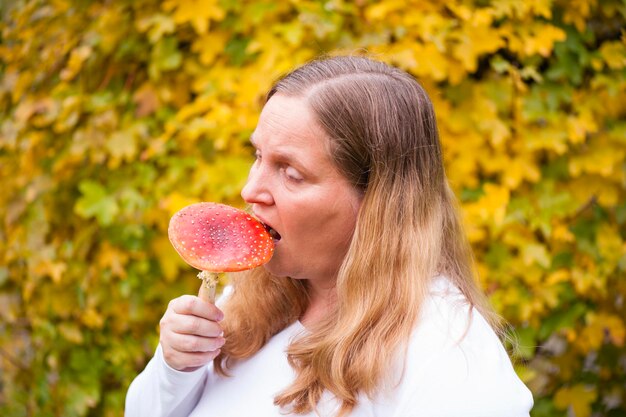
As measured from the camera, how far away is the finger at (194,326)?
1.42 metres

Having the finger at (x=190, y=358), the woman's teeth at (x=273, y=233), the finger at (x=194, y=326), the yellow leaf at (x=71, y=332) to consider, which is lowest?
the yellow leaf at (x=71, y=332)

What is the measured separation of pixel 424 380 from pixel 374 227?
313mm

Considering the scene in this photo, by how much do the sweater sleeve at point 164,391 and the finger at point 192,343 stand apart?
100 millimetres

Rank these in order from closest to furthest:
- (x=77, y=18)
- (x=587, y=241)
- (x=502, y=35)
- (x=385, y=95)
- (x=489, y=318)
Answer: (x=385, y=95) < (x=489, y=318) < (x=502, y=35) < (x=587, y=241) < (x=77, y=18)

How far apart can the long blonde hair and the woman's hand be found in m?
0.16

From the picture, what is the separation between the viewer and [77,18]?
298 centimetres

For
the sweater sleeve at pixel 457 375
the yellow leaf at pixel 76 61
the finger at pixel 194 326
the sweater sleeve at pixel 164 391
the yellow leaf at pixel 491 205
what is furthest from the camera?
the yellow leaf at pixel 76 61

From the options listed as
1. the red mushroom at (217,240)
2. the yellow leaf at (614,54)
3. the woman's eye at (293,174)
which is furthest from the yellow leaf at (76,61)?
the yellow leaf at (614,54)

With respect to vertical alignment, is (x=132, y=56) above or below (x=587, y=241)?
above

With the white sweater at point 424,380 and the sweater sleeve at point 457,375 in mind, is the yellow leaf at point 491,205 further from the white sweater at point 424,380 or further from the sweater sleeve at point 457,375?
the sweater sleeve at point 457,375

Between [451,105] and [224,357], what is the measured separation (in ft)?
4.88

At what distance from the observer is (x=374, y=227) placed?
1.39 m

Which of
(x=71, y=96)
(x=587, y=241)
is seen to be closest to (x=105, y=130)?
(x=71, y=96)

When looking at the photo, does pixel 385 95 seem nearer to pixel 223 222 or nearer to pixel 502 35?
pixel 223 222
